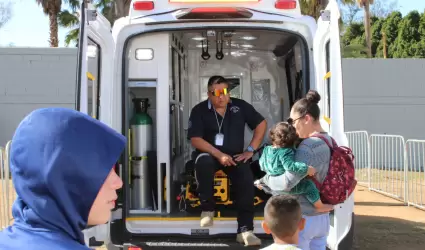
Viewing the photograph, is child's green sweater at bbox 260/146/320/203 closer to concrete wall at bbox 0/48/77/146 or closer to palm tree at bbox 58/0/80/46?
concrete wall at bbox 0/48/77/146

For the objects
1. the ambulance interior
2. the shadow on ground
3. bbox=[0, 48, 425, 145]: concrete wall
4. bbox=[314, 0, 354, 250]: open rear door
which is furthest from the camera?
bbox=[0, 48, 425, 145]: concrete wall

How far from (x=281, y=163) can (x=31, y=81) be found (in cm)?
1338

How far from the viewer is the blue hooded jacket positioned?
1.13 meters

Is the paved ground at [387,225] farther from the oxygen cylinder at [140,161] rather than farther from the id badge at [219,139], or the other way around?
the oxygen cylinder at [140,161]

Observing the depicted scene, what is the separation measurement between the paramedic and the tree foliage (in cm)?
2192

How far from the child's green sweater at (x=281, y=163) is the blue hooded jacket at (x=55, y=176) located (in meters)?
2.22

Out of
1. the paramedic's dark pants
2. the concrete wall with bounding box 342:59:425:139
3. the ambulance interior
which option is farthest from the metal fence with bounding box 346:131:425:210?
the paramedic's dark pants

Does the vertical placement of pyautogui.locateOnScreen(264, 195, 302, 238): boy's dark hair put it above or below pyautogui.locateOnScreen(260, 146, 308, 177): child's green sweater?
below

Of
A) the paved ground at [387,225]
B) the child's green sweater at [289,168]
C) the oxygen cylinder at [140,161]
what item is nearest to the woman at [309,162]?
the child's green sweater at [289,168]

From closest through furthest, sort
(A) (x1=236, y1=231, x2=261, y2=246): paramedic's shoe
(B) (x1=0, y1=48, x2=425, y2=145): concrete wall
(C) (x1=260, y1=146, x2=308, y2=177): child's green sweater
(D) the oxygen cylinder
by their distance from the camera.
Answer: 1. (C) (x1=260, y1=146, x2=308, y2=177): child's green sweater
2. (A) (x1=236, y1=231, x2=261, y2=246): paramedic's shoe
3. (D) the oxygen cylinder
4. (B) (x1=0, y1=48, x2=425, y2=145): concrete wall

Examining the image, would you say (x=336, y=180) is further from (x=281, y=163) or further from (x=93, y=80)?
(x=93, y=80)

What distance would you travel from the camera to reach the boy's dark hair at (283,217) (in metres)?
2.61

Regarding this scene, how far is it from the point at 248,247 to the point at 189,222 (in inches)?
26.1

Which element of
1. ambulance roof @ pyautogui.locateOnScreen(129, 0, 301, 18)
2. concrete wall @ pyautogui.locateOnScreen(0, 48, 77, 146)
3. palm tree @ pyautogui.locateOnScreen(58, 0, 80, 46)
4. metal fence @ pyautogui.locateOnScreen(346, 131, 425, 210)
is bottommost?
metal fence @ pyautogui.locateOnScreen(346, 131, 425, 210)
